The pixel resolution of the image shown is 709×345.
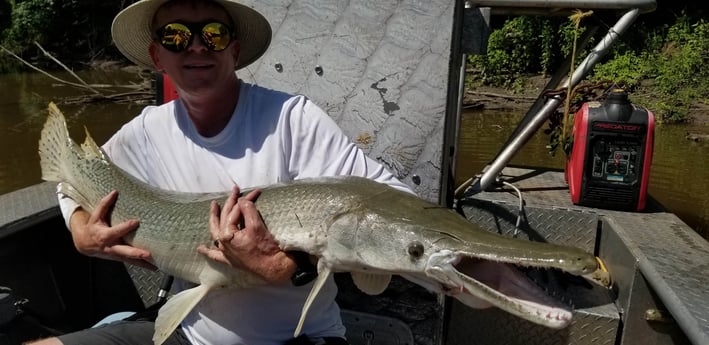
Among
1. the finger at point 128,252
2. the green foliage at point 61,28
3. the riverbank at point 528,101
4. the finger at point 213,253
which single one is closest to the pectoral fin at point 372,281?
the finger at point 213,253

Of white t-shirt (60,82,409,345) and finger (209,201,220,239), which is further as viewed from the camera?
white t-shirt (60,82,409,345)

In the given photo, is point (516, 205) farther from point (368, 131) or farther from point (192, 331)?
point (192, 331)

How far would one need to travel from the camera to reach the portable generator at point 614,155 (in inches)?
142

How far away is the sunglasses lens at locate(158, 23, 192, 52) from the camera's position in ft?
7.75

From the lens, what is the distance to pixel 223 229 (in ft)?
6.85

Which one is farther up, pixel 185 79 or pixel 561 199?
pixel 185 79

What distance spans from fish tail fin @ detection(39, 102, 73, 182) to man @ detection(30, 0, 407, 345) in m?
0.23

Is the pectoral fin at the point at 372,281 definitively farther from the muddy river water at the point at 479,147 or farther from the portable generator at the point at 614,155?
the muddy river water at the point at 479,147

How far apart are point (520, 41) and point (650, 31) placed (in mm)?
3897

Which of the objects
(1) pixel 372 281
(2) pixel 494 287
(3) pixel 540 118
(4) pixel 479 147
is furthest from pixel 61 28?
(2) pixel 494 287

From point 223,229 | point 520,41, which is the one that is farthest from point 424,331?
point 520,41

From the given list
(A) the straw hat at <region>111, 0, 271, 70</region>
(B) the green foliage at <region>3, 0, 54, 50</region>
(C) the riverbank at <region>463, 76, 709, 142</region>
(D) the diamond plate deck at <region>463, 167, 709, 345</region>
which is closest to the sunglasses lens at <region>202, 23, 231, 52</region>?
(A) the straw hat at <region>111, 0, 271, 70</region>

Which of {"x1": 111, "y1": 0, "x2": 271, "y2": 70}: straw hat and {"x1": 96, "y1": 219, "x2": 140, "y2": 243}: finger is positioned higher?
{"x1": 111, "y1": 0, "x2": 271, "y2": 70}: straw hat

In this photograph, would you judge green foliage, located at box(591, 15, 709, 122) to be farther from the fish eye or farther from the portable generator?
the fish eye
